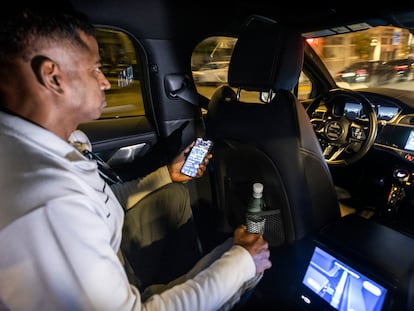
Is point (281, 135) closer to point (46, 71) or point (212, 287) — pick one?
point (212, 287)

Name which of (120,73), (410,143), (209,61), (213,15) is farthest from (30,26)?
(410,143)

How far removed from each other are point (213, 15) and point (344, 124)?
1099 mm

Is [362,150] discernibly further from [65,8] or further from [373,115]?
[65,8]

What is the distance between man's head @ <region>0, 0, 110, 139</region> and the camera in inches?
28.6

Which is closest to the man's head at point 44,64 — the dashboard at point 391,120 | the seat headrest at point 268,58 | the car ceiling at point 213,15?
the seat headrest at point 268,58

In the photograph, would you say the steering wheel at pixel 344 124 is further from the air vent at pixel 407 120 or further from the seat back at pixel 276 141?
the seat back at pixel 276 141

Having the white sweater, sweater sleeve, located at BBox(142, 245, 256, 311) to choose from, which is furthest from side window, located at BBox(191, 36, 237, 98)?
the white sweater

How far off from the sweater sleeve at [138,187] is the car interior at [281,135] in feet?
0.87

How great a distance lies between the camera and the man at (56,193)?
0.63 meters

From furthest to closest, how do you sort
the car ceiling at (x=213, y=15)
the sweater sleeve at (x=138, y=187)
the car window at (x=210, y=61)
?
the car window at (x=210, y=61) → the car ceiling at (x=213, y=15) → the sweater sleeve at (x=138, y=187)

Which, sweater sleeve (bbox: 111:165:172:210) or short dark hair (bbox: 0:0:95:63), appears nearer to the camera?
short dark hair (bbox: 0:0:95:63)

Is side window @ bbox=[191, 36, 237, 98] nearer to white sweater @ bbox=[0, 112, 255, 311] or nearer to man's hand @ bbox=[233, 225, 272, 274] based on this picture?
man's hand @ bbox=[233, 225, 272, 274]

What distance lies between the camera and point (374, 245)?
113 centimetres

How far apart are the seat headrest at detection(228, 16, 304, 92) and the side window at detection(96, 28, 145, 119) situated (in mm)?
817
